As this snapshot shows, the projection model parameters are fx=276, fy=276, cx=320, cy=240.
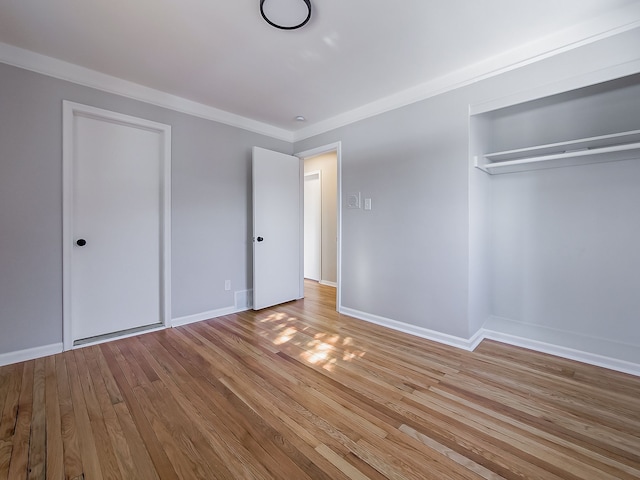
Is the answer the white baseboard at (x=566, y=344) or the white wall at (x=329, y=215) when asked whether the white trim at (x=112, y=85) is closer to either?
the white wall at (x=329, y=215)

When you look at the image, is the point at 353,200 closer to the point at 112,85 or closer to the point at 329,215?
the point at 329,215

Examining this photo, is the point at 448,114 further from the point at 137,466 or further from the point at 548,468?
the point at 137,466

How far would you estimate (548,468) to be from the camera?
129cm

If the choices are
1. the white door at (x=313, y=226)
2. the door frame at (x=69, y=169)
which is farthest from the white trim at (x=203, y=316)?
the white door at (x=313, y=226)

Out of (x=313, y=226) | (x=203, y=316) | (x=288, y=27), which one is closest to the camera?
(x=288, y=27)

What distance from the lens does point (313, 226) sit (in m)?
5.80

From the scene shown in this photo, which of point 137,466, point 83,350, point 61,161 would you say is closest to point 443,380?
point 137,466

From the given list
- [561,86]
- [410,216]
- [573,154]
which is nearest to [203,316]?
[410,216]

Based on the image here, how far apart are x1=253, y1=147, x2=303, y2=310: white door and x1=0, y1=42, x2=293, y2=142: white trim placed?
52cm

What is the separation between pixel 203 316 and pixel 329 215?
2.98m

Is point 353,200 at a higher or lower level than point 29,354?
higher

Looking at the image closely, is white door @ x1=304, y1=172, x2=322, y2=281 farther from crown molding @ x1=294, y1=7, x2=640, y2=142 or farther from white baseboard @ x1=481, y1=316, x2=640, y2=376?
white baseboard @ x1=481, y1=316, x2=640, y2=376

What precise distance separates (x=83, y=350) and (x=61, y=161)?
1701mm

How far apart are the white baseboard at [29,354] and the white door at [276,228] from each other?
6.26 feet
